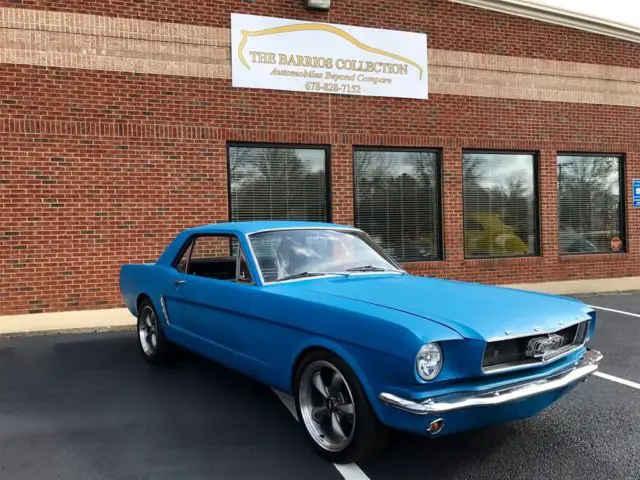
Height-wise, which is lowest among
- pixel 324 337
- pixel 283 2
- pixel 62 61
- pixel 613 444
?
pixel 613 444

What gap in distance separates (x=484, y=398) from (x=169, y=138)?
7616 mm

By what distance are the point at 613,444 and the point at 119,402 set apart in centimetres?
358

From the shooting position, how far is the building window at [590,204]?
12039 mm

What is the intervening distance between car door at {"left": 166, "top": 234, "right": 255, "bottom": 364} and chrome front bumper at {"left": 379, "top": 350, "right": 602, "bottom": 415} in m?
1.47

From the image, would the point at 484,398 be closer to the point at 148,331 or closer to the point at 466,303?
the point at 466,303

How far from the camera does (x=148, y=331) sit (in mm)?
5727

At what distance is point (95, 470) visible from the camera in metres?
3.22

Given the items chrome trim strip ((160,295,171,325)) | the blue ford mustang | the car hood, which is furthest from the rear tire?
the car hood

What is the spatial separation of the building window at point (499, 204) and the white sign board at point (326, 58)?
1987 millimetres

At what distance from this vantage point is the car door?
4070 mm

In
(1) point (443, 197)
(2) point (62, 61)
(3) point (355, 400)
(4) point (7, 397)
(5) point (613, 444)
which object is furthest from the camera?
(1) point (443, 197)

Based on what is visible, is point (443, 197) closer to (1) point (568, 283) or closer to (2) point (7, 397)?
(1) point (568, 283)

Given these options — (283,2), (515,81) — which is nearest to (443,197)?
(515,81)

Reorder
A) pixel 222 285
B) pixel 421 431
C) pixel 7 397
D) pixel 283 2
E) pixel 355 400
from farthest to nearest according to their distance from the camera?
pixel 283 2 → pixel 7 397 → pixel 222 285 → pixel 355 400 → pixel 421 431
